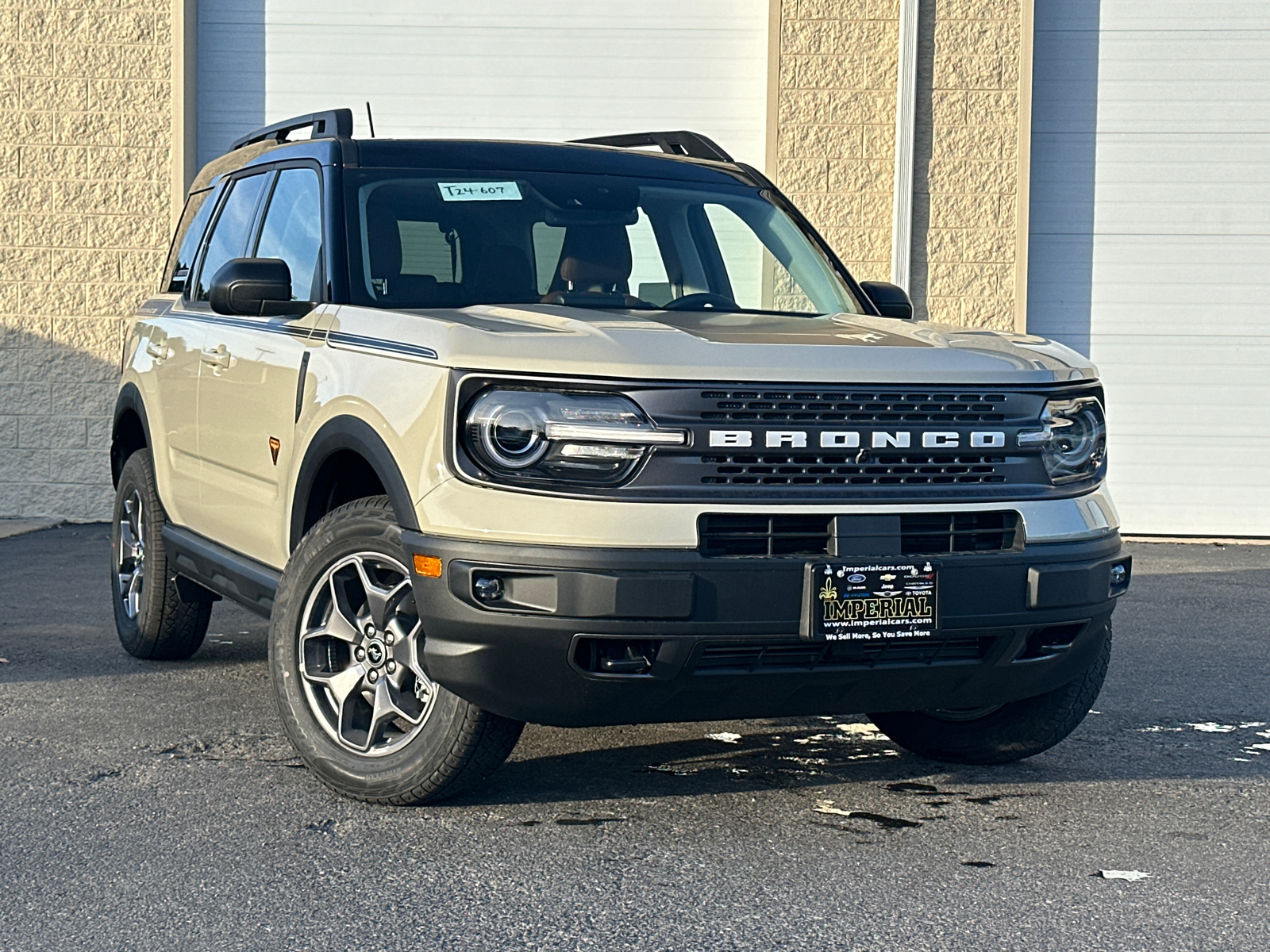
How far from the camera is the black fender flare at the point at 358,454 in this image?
13.5 feet

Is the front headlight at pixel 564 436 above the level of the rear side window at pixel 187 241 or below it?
below

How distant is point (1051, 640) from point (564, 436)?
57.8 inches

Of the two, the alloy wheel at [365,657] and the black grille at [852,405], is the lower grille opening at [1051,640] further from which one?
the alloy wheel at [365,657]

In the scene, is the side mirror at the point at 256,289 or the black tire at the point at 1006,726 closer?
the black tire at the point at 1006,726

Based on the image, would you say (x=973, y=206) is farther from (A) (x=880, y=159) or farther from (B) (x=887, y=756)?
(B) (x=887, y=756)

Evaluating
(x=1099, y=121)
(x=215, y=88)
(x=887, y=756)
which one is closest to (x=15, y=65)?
(x=215, y=88)

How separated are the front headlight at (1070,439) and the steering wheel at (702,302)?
4.08 ft

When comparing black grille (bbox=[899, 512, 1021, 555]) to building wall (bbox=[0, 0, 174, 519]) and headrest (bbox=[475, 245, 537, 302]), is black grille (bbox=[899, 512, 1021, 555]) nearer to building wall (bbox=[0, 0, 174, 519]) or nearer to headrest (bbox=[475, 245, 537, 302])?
headrest (bbox=[475, 245, 537, 302])

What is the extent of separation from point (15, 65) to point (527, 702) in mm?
10374

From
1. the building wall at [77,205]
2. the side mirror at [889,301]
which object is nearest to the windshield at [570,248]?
the side mirror at [889,301]

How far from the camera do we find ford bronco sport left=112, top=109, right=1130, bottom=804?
3.90 metres

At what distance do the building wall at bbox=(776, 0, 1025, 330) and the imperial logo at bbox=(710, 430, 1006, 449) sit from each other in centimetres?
825

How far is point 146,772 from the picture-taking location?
481 centimetres

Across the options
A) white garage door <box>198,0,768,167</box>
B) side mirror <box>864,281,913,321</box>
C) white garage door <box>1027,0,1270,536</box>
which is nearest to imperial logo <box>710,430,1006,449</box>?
side mirror <box>864,281,913,321</box>
